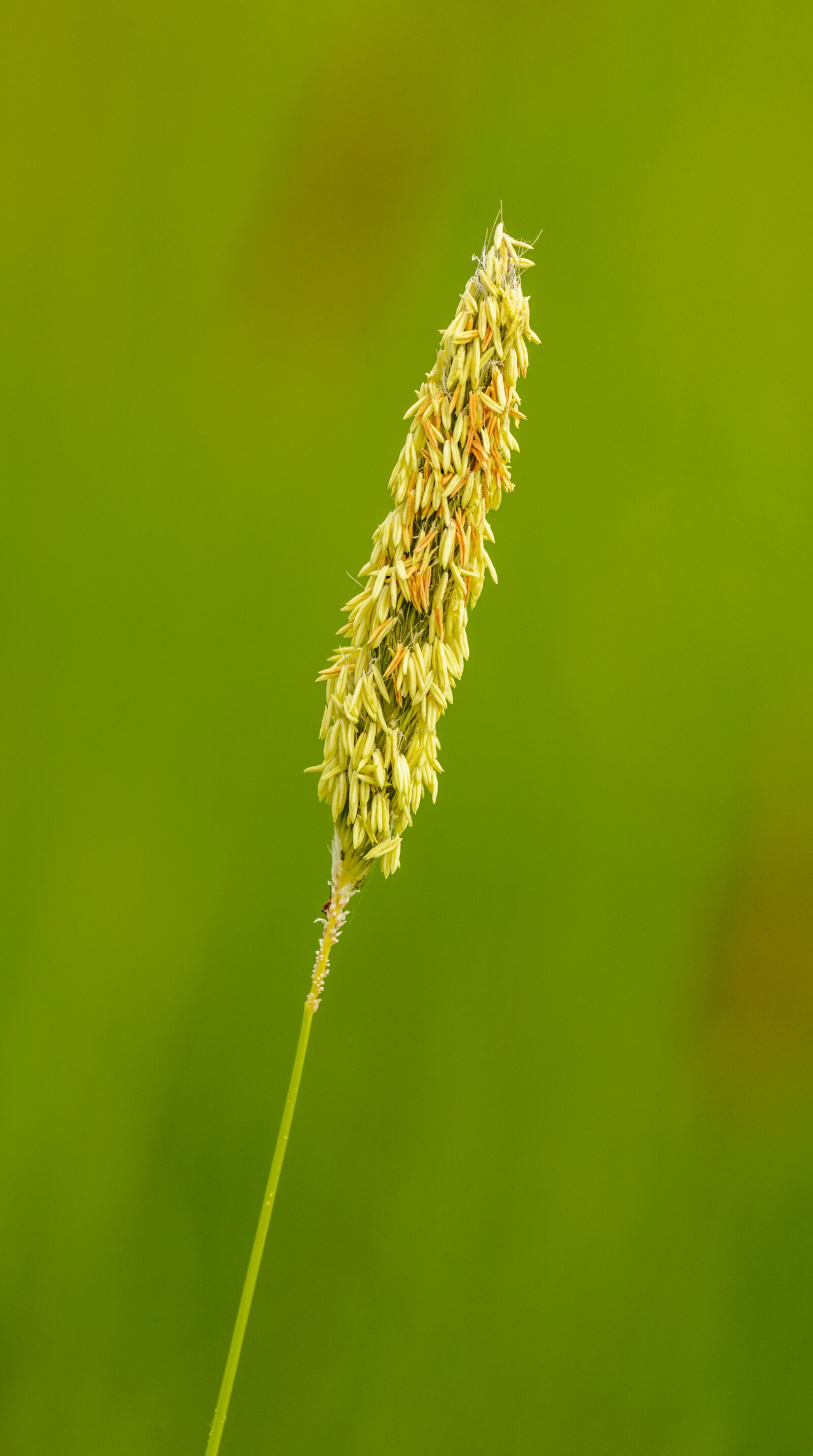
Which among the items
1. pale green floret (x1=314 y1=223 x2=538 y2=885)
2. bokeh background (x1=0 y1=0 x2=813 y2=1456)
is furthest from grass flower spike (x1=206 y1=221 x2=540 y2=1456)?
bokeh background (x1=0 y1=0 x2=813 y2=1456)

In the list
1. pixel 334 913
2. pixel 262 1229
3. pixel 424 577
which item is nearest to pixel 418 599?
pixel 424 577

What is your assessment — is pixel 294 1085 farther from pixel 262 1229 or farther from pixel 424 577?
pixel 424 577

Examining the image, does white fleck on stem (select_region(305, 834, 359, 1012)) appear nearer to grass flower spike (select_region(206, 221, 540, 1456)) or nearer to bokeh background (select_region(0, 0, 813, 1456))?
grass flower spike (select_region(206, 221, 540, 1456))

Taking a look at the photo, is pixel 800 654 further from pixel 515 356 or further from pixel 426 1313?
pixel 426 1313

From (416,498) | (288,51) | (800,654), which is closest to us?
(416,498)

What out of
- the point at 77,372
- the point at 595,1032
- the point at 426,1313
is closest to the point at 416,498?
the point at 77,372

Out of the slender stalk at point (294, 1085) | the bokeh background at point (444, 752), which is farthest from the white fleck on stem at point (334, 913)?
the bokeh background at point (444, 752)

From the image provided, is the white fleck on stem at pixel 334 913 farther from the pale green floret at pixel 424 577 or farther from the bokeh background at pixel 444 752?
the bokeh background at pixel 444 752
